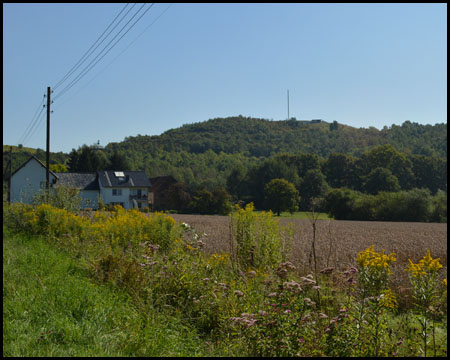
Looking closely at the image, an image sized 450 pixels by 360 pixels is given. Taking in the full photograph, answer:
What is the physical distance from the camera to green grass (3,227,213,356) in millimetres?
4246

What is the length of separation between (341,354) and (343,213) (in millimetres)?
39918

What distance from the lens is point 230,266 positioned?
6926 mm

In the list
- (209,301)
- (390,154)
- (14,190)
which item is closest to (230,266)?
(209,301)

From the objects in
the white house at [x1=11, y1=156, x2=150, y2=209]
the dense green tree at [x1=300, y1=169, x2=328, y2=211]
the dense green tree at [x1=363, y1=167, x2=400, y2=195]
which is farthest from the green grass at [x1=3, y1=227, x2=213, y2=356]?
the dense green tree at [x1=300, y1=169, x2=328, y2=211]

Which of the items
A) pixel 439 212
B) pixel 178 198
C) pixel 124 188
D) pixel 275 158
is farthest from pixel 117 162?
pixel 439 212

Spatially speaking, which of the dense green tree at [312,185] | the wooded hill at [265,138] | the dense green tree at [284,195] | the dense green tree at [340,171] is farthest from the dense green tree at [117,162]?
the wooded hill at [265,138]

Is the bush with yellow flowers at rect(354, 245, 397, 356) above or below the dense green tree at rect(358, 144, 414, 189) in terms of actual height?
below

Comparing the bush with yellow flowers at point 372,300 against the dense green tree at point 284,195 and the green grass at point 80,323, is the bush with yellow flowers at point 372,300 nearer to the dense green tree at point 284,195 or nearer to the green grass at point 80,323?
the green grass at point 80,323

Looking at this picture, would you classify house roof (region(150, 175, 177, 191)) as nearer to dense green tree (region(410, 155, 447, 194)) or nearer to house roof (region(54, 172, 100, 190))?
house roof (region(54, 172, 100, 190))

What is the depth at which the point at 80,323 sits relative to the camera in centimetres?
486

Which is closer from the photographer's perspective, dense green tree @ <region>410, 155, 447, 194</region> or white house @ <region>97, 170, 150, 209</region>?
white house @ <region>97, 170, 150, 209</region>

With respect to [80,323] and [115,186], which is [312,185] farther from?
[80,323]

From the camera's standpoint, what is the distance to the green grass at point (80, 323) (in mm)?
4246

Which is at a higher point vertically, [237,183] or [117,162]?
[117,162]
